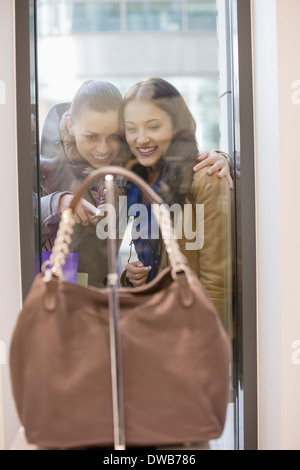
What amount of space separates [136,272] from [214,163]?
550 millimetres

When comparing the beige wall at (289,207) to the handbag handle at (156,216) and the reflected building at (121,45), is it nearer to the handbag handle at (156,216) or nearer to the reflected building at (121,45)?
the reflected building at (121,45)

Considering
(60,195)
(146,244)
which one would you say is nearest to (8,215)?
(60,195)

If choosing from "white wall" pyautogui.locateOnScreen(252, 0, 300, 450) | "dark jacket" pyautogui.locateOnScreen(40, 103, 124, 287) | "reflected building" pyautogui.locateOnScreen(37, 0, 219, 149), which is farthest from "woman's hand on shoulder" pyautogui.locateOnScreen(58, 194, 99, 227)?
"white wall" pyautogui.locateOnScreen(252, 0, 300, 450)

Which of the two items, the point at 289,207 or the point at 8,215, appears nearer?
the point at 289,207

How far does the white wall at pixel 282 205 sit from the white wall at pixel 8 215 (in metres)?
0.95

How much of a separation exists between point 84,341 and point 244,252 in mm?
1057

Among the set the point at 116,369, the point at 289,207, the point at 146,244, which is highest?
the point at 289,207

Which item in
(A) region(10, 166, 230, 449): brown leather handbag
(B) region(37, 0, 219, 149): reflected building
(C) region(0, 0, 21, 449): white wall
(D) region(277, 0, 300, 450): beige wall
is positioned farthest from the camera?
(B) region(37, 0, 219, 149): reflected building

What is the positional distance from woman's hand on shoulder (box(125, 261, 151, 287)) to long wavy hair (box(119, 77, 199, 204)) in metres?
0.29

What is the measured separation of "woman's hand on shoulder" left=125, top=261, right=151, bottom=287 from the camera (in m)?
1.95

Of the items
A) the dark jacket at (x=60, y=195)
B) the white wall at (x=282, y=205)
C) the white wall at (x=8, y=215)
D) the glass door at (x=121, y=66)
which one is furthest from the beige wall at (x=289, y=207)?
the white wall at (x=8, y=215)

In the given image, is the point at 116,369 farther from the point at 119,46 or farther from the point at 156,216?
the point at 119,46

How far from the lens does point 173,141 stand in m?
1.92

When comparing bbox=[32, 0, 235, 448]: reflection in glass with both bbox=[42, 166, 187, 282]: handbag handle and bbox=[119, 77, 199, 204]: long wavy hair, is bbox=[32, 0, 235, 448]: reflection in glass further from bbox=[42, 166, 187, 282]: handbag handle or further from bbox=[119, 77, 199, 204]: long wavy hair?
bbox=[42, 166, 187, 282]: handbag handle
